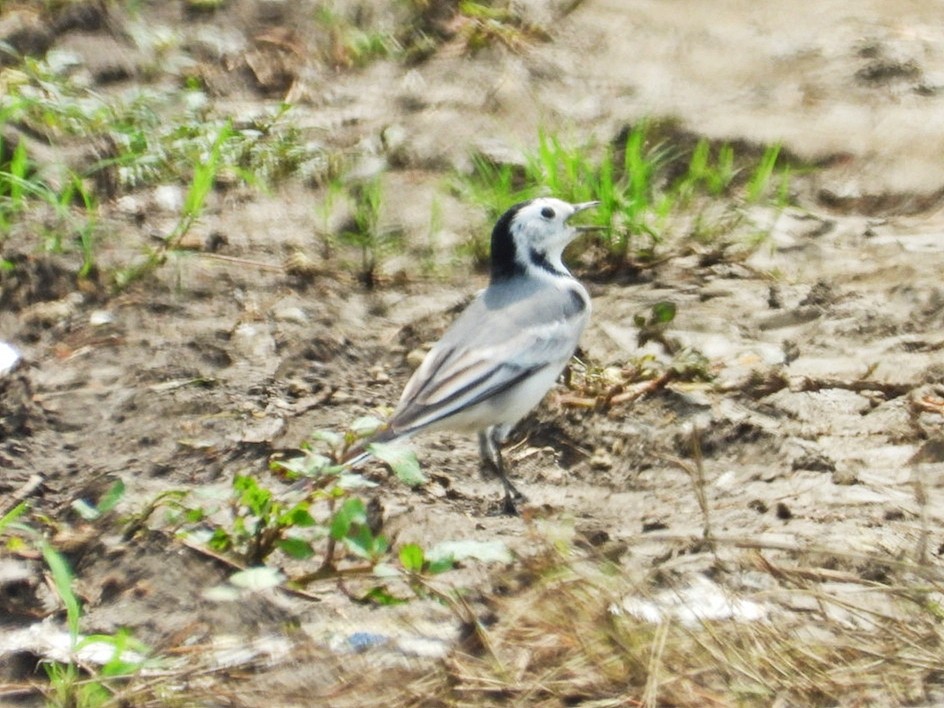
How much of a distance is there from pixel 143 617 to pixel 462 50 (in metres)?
4.88

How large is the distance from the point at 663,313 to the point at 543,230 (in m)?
0.57

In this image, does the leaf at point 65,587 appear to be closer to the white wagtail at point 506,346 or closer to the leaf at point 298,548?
the leaf at point 298,548

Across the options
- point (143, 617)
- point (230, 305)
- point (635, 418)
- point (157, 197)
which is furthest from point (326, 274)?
point (143, 617)

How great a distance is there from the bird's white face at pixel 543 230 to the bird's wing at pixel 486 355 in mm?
303

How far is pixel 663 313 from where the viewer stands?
6.85 metres

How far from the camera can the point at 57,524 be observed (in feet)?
18.1

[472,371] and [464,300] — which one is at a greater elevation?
[472,371]

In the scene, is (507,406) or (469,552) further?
(507,406)

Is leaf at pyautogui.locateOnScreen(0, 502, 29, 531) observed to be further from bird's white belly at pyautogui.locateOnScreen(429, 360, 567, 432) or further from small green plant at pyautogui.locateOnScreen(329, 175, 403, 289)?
small green plant at pyautogui.locateOnScreen(329, 175, 403, 289)

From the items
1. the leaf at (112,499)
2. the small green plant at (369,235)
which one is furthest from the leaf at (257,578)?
the small green plant at (369,235)

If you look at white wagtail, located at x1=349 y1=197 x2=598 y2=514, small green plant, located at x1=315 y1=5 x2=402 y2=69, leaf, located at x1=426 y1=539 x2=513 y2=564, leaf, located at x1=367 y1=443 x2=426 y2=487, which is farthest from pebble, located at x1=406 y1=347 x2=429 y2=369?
small green plant, located at x1=315 y1=5 x2=402 y2=69

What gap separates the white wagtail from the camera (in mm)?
5984

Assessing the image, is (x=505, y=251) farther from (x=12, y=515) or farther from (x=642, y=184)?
(x=12, y=515)

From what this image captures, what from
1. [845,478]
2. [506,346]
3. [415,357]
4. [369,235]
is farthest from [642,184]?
[845,478]
